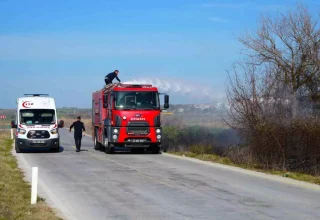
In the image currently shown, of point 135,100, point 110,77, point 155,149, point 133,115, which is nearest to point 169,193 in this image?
point 133,115

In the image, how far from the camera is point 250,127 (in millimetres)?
24188

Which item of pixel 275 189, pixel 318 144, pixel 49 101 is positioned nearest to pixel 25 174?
pixel 275 189

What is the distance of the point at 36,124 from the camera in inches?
1182

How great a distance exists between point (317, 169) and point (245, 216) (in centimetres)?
991

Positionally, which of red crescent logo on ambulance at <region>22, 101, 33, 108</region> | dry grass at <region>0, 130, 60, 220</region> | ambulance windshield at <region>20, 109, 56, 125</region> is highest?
red crescent logo on ambulance at <region>22, 101, 33, 108</region>

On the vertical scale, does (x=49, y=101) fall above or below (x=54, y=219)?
above

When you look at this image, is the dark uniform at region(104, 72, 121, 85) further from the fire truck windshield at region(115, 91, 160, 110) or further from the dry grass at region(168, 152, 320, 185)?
the dry grass at region(168, 152, 320, 185)

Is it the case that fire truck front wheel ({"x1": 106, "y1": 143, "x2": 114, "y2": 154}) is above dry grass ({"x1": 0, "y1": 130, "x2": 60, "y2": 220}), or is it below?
above

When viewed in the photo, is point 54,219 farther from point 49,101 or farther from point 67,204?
point 49,101

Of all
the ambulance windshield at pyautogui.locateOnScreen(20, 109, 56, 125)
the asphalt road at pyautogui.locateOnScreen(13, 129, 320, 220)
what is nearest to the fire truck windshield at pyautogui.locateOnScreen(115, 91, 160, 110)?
the ambulance windshield at pyautogui.locateOnScreen(20, 109, 56, 125)

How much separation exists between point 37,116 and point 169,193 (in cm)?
1771

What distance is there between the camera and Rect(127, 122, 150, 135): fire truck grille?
28047 millimetres

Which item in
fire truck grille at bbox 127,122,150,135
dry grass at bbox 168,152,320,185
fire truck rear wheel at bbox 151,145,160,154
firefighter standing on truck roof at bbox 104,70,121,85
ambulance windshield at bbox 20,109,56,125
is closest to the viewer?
dry grass at bbox 168,152,320,185

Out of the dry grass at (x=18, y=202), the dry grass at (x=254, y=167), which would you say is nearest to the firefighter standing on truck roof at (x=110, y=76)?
the dry grass at (x=254, y=167)
